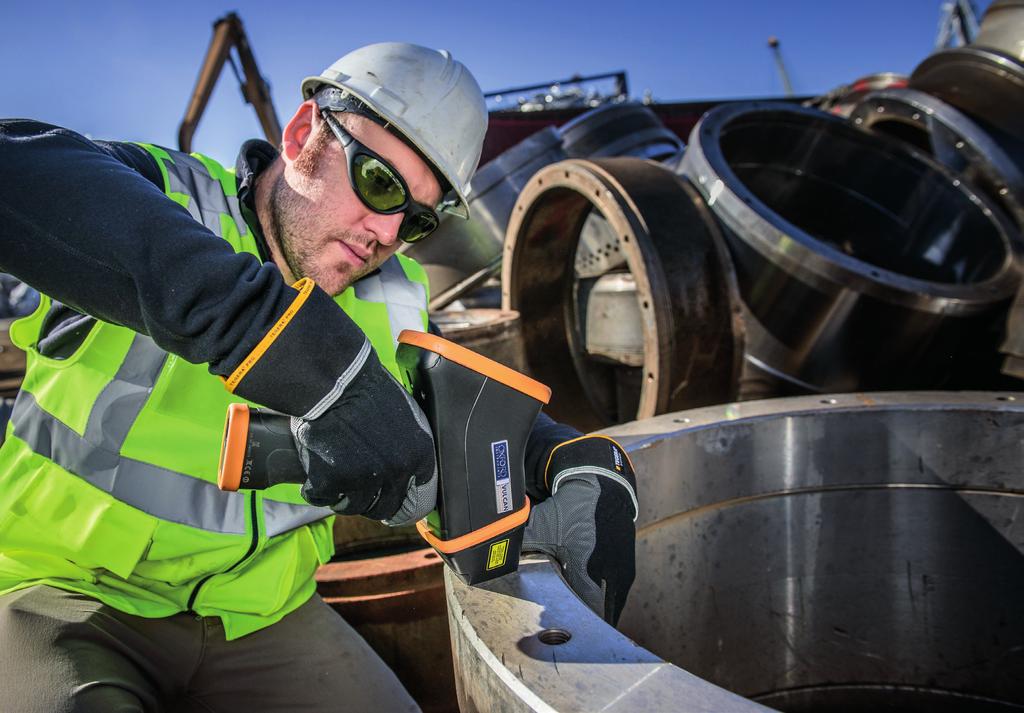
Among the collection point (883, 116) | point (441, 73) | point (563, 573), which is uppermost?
point (883, 116)

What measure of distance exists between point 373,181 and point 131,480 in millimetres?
686

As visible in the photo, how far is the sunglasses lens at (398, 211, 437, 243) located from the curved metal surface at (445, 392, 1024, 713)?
2.08ft

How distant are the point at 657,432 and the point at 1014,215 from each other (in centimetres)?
329

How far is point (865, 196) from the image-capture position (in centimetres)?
422

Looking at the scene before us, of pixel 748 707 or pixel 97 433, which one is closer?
pixel 748 707

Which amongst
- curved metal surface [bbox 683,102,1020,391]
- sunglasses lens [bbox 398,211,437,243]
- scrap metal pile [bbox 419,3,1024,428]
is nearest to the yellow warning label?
sunglasses lens [bbox 398,211,437,243]

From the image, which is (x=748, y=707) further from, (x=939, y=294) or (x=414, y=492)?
(x=939, y=294)

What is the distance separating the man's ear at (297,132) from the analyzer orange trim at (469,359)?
661 mm

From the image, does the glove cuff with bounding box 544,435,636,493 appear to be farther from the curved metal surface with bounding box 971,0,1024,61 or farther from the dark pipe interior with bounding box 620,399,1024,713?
the curved metal surface with bounding box 971,0,1024,61

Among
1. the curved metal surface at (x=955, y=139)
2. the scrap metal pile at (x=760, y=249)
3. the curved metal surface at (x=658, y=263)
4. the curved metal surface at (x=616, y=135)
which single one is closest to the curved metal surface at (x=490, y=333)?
the scrap metal pile at (x=760, y=249)

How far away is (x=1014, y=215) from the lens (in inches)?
152

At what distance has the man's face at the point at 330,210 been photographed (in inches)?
56.9

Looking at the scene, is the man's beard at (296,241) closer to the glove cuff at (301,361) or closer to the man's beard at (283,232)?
the man's beard at (283,232)

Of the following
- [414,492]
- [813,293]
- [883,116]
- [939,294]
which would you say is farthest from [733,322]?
[883,116]
